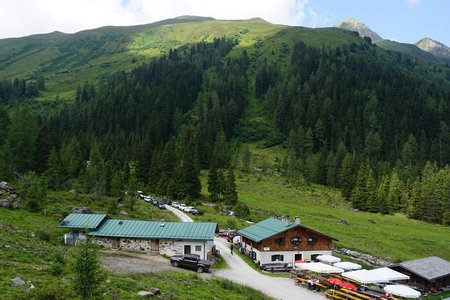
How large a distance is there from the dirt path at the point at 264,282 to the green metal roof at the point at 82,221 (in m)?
17.8

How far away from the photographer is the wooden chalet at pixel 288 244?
Result: 53.0 metres

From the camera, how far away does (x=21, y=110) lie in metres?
87.2

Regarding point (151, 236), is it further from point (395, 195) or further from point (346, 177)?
point (346, 177)

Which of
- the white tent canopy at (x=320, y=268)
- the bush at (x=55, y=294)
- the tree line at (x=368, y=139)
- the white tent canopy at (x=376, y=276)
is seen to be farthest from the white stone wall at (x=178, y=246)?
the tree line at (x=368, y=139)

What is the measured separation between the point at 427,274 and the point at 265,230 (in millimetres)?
20611

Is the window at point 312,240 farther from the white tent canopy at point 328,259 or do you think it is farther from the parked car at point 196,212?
the parked car at point 196,212

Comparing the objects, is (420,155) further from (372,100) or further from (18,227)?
(18,227)

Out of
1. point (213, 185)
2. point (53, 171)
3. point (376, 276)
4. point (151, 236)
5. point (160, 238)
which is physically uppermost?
point (53, 171)

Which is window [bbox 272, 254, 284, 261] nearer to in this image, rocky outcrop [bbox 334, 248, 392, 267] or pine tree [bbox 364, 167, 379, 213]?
rocky outcrop [bbox 334, 248, 392, 267]

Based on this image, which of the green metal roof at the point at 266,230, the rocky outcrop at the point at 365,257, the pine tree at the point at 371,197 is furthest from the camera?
the pine tree at the point at 371,197

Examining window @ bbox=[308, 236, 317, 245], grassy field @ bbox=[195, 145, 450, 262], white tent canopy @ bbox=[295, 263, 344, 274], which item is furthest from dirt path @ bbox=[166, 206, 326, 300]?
grassy field @ bbox=[195, 145, 450, 262]

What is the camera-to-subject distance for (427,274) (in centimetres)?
4681

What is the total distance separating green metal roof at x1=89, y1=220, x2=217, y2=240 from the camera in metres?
50.7

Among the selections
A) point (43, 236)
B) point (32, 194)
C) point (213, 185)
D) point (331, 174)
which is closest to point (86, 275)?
point (43, 236)
